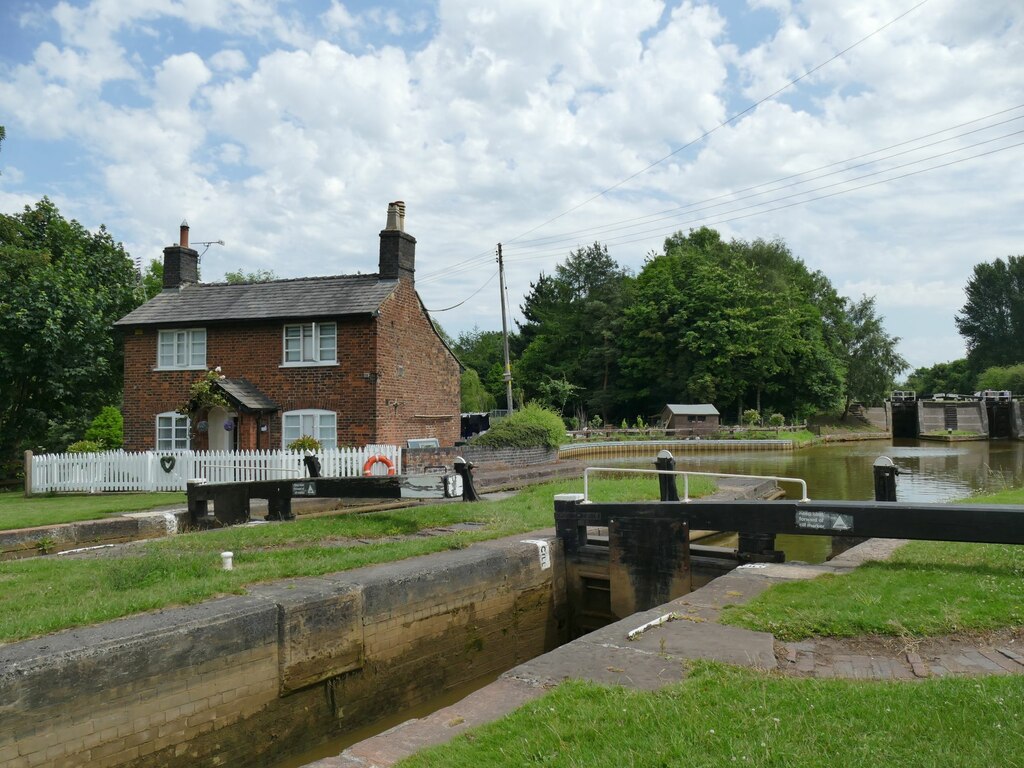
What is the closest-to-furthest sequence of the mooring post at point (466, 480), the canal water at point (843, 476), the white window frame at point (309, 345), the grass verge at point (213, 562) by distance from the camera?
the grass verge at point (213, 562)
the canal water at point (843, 476)
the mooring post at point (466, 480)
the white window frame at point (309, 345)

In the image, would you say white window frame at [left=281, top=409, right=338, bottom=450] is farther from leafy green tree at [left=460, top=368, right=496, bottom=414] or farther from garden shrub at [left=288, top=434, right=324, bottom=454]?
leafy green tree at [left=460, top=368, right=496, bottom=414]

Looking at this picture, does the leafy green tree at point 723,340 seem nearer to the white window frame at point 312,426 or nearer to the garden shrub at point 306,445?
the white window frame at point 312,426

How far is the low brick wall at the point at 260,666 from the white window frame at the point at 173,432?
1799cm

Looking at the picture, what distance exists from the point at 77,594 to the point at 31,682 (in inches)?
99.9

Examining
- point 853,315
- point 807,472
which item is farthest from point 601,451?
point 853,315

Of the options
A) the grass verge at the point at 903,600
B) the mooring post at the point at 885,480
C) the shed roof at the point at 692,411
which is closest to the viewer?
the grass verge at the point at 903,600

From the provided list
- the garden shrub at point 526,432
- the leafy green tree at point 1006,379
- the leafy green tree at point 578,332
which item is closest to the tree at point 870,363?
the leafy green tree at point 1006,379

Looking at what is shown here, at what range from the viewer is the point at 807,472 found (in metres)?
30.3

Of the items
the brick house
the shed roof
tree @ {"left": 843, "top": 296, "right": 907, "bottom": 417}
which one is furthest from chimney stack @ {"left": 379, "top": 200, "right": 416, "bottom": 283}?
tree @ {"left": 843, "top": 296, "right": 907, "bottom": 417}

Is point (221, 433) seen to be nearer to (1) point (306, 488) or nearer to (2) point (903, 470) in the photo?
(1) point (306, 488)

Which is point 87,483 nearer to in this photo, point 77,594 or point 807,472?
point 77,594

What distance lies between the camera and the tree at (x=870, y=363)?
7669 centimetres

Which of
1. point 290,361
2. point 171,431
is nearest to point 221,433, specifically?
point 171,431

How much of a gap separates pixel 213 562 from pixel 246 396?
15208mm
